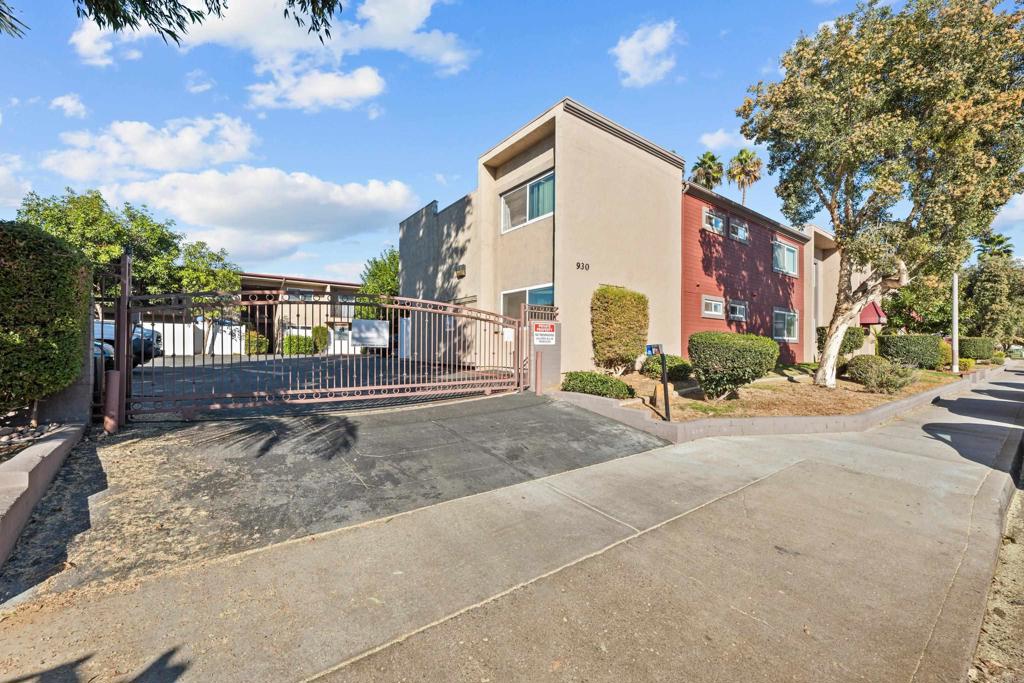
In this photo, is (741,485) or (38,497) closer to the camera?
(38,497)

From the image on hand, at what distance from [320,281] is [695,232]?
19.6 metres

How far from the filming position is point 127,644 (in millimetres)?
2260

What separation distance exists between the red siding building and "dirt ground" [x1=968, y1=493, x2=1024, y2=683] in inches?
441

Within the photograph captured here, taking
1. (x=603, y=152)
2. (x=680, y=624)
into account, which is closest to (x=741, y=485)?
(x=680, y=624)

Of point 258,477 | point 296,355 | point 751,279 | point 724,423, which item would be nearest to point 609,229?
point 724,423

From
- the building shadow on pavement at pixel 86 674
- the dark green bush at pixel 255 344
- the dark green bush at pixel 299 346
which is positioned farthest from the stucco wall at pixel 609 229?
the building shadow on pavement at pixel 86 674

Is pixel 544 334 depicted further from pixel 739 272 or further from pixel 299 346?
pixel 739 272

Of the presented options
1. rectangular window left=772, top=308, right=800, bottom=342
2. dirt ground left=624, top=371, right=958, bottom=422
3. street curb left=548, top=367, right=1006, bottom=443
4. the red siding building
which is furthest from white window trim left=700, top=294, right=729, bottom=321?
street curb left=548, top=367, right=1006, bottom=443

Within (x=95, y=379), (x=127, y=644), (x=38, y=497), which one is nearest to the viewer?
(x=127, y=644)

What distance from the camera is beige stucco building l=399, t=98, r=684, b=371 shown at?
11.1 m

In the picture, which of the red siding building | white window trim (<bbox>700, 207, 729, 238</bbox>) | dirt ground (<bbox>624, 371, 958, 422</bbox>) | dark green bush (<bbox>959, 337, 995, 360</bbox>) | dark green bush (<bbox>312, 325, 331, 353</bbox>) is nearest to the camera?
dirt ground (<bbox>624, 371, 958, 422</bbox>)

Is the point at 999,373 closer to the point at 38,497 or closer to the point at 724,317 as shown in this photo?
the point at 724,317

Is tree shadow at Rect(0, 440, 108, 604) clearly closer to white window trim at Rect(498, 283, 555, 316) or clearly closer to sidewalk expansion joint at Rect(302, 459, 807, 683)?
sidewalk expansion joint at Rect(302, 459, 807, 683)

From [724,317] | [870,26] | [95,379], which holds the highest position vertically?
[870,26]
